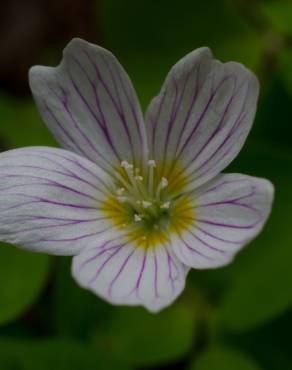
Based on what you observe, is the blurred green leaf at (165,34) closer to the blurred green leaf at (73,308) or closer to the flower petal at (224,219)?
the blurred green leaf at (73,308)

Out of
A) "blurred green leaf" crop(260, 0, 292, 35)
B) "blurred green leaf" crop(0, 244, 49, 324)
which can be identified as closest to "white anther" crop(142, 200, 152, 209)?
"blurred green leaf" crop(0, 244, 49, 324)

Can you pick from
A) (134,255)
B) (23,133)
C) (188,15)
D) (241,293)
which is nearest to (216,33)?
(188,15)

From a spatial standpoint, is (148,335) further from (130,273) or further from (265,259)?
(130,273)

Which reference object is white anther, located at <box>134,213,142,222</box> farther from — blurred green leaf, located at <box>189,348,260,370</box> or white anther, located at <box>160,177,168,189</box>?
blurred green leaf, located at <box>189,348,260,370</box>

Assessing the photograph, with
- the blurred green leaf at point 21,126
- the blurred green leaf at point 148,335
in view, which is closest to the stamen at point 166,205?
the blurred green leaf at point 148,335

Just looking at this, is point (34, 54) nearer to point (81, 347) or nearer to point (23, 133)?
point (23, 133)

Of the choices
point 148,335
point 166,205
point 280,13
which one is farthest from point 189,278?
point 280,13
